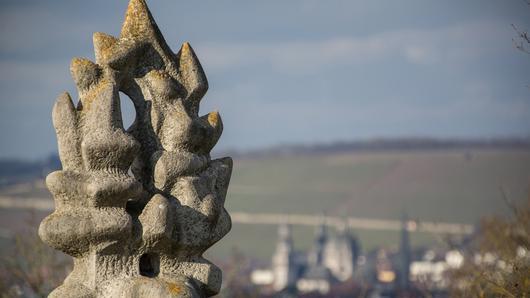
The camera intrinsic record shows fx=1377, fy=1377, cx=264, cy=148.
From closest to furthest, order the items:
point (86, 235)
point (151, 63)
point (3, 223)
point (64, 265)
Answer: point (86, 235) → point (151, 63) → point (64, 265) → point (3, 223)

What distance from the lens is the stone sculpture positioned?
9164 millimetres

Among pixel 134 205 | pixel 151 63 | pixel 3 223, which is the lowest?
pixel 134 205

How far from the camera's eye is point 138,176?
9672 millimetres

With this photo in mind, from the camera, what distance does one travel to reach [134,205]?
31.4 ft

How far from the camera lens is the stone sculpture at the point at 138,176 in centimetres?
916

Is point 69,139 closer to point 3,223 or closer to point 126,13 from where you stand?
point 126,13

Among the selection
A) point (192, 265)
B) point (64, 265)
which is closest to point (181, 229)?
point (192, 265)

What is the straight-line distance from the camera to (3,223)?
139 meters

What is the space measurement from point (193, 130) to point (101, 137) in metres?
0.75

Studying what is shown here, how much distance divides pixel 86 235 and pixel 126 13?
1.77 meters

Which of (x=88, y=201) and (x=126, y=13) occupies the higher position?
(x=126, y=13)

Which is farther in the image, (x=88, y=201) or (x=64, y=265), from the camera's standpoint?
(x=64, y=265)

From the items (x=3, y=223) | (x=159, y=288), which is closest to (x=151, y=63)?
(x=159, y=288)

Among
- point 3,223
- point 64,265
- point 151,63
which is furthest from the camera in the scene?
point 3,223
